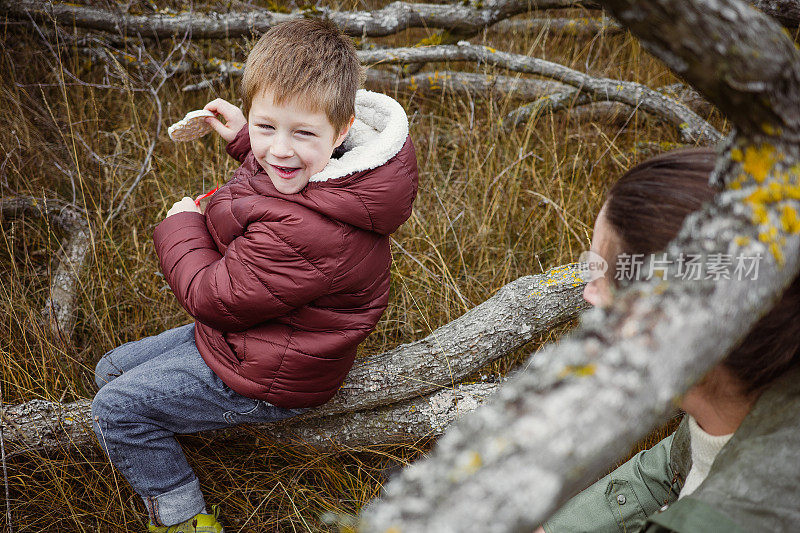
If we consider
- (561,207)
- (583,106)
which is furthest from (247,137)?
(583,106)

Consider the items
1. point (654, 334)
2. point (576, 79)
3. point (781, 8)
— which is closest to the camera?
point (654, 334)

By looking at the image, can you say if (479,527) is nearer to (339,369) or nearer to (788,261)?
(788,261)

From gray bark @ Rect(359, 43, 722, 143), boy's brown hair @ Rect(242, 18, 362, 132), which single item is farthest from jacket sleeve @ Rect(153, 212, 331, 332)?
gray bark @ Rect(359, 43, 722, 143)

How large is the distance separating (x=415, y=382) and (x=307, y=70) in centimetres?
114

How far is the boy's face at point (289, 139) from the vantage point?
1727 mm

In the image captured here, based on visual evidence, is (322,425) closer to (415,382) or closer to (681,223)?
(415,382)

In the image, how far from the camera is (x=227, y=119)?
220cm

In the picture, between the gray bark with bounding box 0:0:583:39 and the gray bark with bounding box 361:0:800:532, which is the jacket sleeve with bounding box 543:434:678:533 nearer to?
the gray bark with bounding box 361:0:800:532

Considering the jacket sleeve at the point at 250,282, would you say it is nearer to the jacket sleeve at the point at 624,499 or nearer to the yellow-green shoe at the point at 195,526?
the yellow-green shoe at the point at 195,526

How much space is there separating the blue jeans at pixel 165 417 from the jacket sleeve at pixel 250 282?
0.91ft

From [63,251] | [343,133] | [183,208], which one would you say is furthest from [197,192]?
[343,133]

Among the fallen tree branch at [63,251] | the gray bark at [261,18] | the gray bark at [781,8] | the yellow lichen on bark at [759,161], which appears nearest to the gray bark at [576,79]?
the gray bark at [261,18]

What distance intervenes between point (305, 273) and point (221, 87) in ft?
9.02

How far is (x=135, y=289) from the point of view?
112 inches
